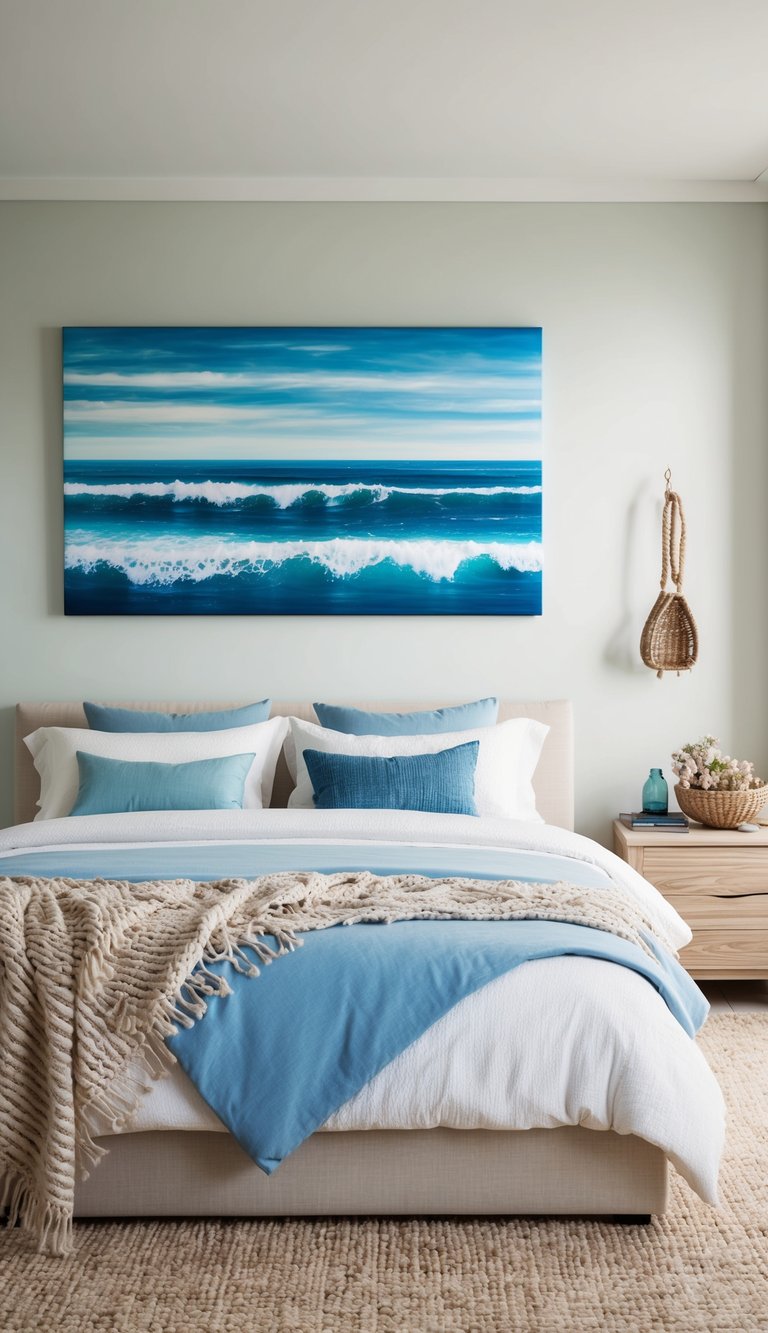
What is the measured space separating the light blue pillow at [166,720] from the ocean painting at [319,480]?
420 millimetres

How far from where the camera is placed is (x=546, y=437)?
409 cm

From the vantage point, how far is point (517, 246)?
407 centimetres

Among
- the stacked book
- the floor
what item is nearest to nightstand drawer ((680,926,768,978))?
the floor

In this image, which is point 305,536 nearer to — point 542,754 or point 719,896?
point 542,754

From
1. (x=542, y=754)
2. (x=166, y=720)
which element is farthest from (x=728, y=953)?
(x=166, y=720)

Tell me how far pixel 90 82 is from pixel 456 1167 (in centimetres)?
313

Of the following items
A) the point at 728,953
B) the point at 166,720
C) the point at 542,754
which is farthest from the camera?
the point at 542,754

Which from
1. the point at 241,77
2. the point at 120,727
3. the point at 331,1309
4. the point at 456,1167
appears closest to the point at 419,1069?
the point at 456,1167

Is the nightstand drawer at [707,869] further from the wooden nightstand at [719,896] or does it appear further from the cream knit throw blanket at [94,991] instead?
the cream knit throw blanket at [94,991]

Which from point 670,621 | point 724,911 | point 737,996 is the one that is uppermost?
point 670,621

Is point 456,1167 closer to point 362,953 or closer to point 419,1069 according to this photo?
point 419,1069

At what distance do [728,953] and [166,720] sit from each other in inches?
80.9

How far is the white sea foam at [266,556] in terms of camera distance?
13.3ft

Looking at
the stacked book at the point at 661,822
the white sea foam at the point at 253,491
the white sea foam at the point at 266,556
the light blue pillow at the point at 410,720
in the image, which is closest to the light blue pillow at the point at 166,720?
the light blue pillow at the point at 410,720
